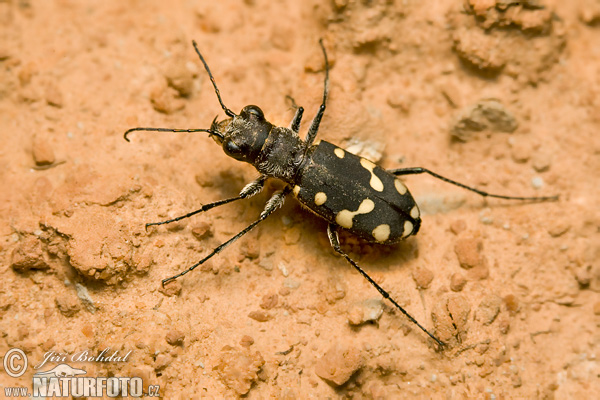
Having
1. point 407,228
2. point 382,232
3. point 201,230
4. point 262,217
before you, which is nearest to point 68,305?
point 201,230

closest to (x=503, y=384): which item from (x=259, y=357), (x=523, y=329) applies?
(x=523, y=329)

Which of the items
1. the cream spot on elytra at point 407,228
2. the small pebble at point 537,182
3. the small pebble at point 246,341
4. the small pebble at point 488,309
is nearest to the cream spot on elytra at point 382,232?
the cream spot on elytra at point 407,228

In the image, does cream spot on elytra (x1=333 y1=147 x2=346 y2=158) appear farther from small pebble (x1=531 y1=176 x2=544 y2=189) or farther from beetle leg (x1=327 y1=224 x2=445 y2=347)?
small pebble (x1=531 y1=176 x2=544 y2=189)

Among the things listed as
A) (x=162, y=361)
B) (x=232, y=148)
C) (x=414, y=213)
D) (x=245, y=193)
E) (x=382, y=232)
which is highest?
(x=232, y=148)

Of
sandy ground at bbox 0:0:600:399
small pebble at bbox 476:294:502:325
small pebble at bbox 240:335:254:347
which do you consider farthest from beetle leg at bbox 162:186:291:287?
small pebble at bbox 476:294:502:325

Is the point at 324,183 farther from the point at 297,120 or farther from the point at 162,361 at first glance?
the point at 162,361

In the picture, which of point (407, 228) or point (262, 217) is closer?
point (407, 228)
